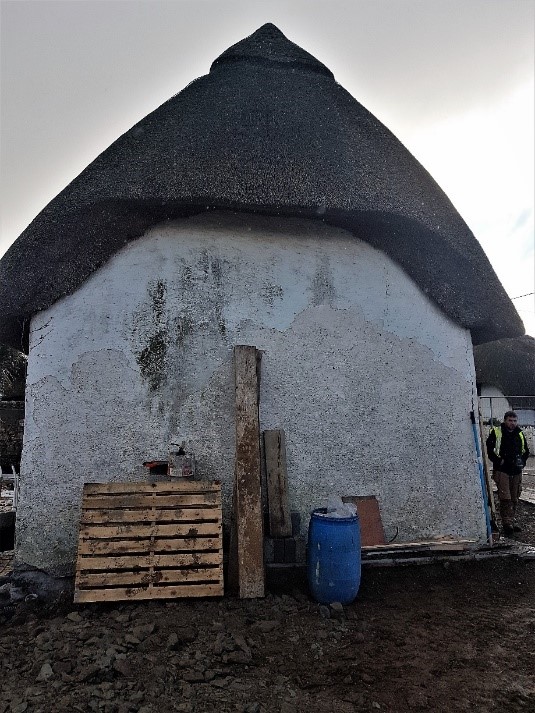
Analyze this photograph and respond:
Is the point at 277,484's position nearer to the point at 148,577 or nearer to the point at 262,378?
the point at 262,378

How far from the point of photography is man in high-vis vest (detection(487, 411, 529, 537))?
663cm

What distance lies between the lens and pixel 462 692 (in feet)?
9.31

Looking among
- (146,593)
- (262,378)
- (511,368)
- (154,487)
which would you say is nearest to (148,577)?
(146,593)

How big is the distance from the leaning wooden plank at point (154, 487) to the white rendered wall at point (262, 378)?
35 centimetres

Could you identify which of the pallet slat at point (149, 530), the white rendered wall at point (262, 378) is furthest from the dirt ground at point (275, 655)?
the white rendered wall at point (262, 378)

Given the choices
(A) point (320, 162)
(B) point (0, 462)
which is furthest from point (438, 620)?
(B) point (0, 462)

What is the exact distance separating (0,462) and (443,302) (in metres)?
6.07

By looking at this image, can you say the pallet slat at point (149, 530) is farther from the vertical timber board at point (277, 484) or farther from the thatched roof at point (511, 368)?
the thatched roof at point (511, 368)

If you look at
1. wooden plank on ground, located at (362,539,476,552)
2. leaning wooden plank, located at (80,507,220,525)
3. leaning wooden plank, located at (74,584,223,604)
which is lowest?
leaning wooden plank, located at (74,584,223,604)

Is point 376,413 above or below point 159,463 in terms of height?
above

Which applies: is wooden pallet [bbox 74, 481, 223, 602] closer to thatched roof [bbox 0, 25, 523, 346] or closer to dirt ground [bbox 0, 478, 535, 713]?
→ dirt ground [bbox 0, 478, 535, 713]

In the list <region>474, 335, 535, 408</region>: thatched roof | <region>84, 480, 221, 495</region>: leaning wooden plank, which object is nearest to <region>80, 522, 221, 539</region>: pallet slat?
<region>84, 480, 221, 495</region>: leaning wooden plank

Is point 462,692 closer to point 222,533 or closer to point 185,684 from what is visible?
point 185,684

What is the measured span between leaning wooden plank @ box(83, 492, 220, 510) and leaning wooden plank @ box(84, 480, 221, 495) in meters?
0.03
